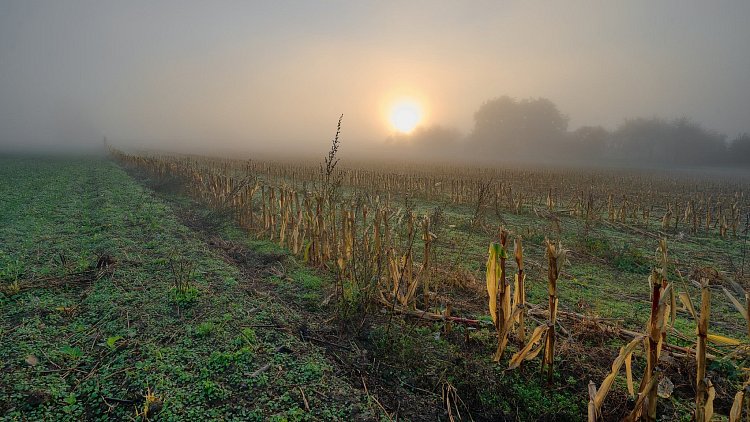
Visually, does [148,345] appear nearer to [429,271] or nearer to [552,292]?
[429,271]

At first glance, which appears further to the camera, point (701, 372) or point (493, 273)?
point (493, 273)

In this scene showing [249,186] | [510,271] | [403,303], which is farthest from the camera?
[249,186]

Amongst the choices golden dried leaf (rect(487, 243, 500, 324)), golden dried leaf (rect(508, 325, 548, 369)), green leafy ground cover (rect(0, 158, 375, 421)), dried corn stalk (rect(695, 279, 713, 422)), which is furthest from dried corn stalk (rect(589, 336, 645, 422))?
green leafy ground cover (rect(0, 158, 375, 421))

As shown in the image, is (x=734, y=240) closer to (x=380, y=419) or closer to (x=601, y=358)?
(x=601, y=358)

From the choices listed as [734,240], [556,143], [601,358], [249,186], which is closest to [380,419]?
[601,358]

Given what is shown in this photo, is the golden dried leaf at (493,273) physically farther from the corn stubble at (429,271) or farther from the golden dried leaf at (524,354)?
the golden dried leaf at (524,354)

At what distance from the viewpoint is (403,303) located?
4.70m

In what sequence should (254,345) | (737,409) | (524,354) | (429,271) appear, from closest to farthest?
1. (737,409)
2. (524,354)
3. (254,345)
4. (429,271)

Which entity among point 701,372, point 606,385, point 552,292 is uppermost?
point 552,292

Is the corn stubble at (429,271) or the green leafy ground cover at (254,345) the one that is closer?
the corn stubble at (429,271)

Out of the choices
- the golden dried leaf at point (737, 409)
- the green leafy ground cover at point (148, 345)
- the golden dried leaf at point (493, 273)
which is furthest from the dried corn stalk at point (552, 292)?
the green leafy ground cover at point (148, 345)

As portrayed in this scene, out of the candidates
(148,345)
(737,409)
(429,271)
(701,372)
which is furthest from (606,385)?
(148,345)

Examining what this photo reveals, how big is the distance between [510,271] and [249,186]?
6.59 meters

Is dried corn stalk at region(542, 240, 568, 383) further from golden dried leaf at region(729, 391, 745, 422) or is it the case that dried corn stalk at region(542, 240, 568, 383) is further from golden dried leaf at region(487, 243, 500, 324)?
golden dried leaf at region(729, 391, 745, 422)
